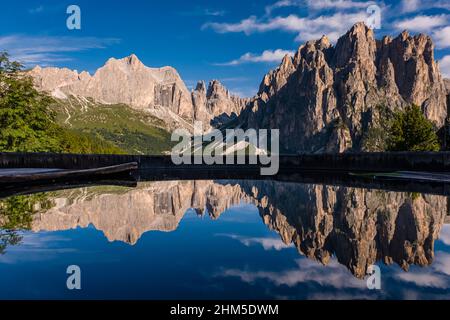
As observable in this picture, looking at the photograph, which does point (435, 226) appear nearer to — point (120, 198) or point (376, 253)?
point (376, 253)

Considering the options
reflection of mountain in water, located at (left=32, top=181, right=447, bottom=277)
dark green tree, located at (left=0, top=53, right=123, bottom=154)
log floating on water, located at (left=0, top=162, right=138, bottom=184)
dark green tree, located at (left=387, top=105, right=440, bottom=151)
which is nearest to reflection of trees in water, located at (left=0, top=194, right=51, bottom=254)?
reflection of mountain in water, located at (left=32, top=181, right=447, bottom=277)

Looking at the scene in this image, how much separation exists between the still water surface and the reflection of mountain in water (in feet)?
0.11

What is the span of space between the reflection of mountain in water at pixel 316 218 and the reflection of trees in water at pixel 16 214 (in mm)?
362

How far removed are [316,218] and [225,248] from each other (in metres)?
3.61

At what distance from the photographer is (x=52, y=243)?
318 inches

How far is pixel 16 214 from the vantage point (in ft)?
35.5

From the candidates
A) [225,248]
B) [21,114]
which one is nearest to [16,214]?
[225,248]

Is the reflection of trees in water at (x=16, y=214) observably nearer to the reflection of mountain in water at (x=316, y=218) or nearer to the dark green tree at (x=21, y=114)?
the reflection of mountain in water at (x=316, y=218)

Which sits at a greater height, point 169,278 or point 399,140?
point 399,140

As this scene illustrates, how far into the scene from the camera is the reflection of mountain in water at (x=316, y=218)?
7221 mm

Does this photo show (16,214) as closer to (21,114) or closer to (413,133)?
(21,114)
